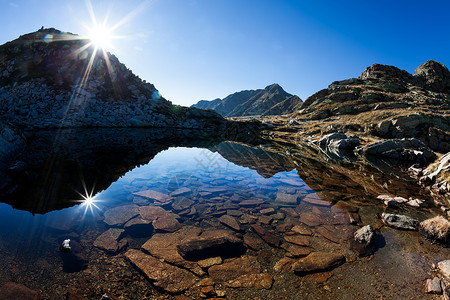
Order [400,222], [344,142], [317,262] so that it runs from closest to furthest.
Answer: [317,262] → [400,222] → [344,142]

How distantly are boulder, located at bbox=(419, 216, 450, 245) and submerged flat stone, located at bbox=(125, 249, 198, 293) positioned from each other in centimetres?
967

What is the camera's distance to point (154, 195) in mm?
11852

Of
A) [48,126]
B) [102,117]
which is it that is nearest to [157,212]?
[48,126]

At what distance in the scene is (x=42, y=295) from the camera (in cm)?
468

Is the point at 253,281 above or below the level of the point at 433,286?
below

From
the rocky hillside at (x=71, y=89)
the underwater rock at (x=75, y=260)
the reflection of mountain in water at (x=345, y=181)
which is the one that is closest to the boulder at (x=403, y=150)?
the reflection of mountain in water at (x=345, y=181)

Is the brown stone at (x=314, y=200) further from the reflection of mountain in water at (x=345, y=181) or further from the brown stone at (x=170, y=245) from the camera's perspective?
the brown stone at (x=170, y=245)

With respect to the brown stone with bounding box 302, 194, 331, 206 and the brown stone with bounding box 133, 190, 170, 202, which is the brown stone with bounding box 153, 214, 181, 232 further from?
the brown stone with bounding box 302, 194, 331, 206

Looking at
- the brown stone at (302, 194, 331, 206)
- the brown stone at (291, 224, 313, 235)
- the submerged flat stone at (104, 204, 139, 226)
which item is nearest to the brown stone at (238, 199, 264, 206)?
the brown stone at (291, 224, 313, 235)

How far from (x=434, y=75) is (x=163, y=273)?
593ft

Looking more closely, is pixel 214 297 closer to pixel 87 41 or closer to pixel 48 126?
pixel 48 126

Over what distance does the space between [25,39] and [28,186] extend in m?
81.0

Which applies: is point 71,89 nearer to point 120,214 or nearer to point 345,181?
point 120,214

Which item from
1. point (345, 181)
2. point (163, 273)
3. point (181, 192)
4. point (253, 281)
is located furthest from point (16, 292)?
point (345, 181)
